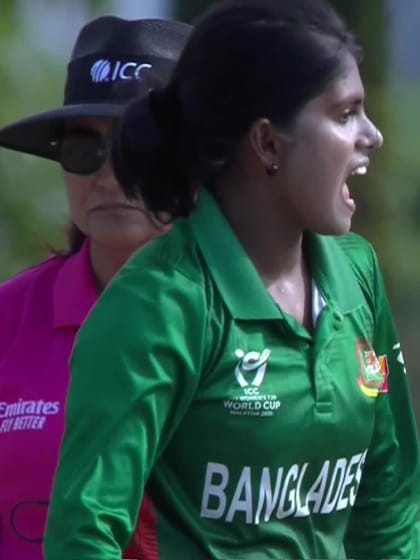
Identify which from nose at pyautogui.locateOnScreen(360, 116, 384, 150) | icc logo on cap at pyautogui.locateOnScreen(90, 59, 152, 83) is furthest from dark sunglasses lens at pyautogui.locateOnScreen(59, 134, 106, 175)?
nose at pyautogui.locateOnScreen(360, 116, 384, 150)

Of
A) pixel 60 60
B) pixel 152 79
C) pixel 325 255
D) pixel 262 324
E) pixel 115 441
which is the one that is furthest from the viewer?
pixel 60 60

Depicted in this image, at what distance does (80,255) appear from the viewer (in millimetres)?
3135

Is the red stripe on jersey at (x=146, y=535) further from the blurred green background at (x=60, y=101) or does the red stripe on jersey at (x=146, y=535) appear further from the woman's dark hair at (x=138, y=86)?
the blurred green background at (x=60, y=101)

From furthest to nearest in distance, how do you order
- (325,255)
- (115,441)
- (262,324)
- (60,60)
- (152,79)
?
(60,60) → (152,79) → (325,255) → (262,324) → (115,441)

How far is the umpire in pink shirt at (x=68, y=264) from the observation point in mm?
2873

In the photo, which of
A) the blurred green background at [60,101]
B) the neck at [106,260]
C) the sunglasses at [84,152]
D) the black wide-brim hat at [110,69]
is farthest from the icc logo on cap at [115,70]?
the blurred green background at [60,101]

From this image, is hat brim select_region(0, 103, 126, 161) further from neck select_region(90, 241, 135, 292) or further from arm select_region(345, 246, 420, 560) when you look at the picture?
arm select_region(345, 246, 420, 560)

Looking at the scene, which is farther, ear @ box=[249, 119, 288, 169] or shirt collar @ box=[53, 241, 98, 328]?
shirt collar @ box=[53, 241, 98, 328]

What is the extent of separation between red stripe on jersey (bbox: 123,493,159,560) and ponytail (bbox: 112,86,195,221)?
43 cm

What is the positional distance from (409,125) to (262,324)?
3.57 m

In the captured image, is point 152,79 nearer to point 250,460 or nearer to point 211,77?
point 211,77

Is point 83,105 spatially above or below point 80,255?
above

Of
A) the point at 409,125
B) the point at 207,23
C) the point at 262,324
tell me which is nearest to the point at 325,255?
the point at 262,324

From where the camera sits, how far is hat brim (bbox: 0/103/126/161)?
9.83 ft
